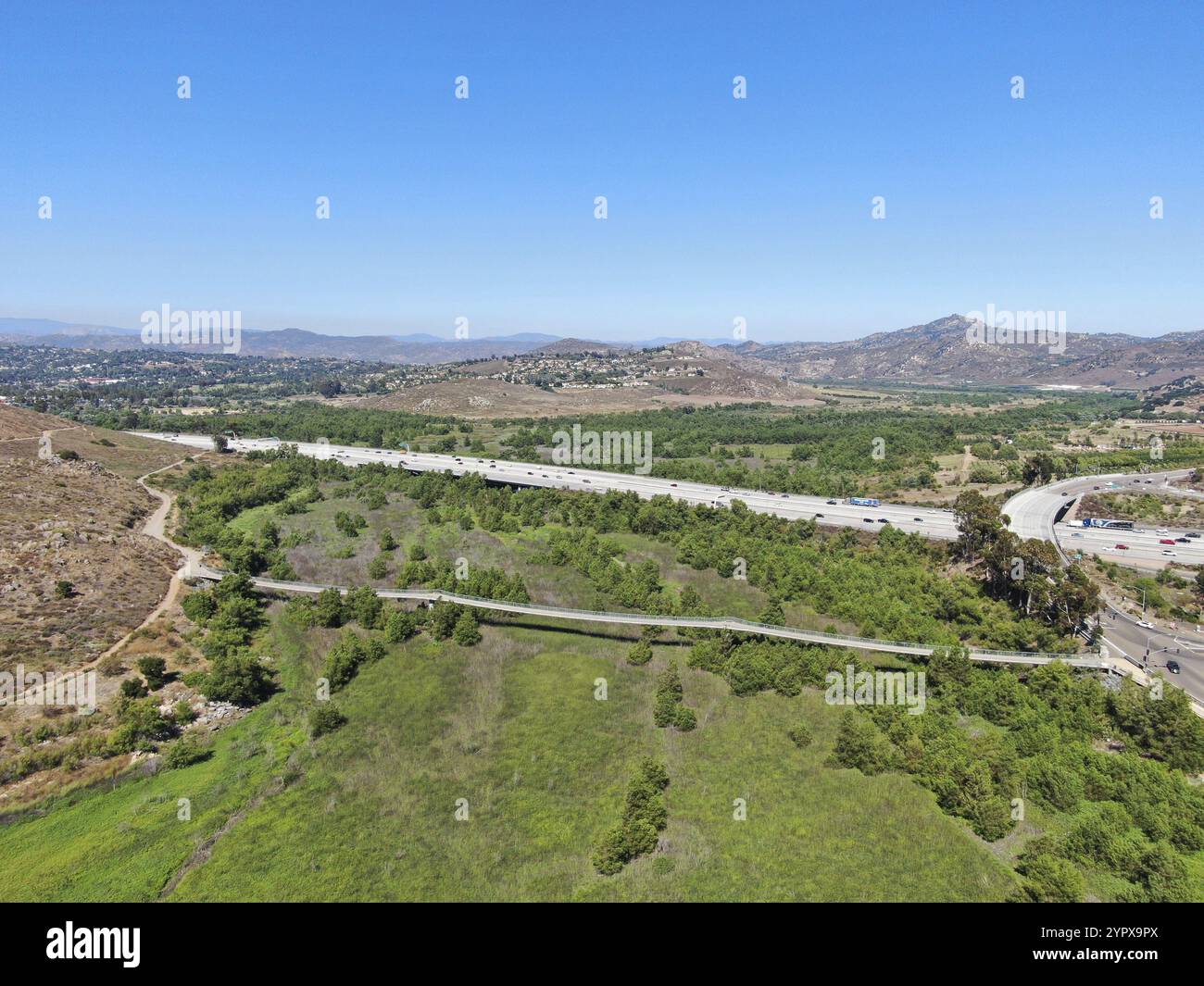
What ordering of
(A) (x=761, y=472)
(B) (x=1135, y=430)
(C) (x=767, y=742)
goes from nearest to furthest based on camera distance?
(C) (x=767, y=742)
(A) (x=761, y=472)
(B) (x=1135, y=430)

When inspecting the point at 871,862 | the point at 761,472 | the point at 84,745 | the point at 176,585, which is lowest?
the point at 871,862

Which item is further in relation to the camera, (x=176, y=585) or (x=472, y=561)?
(x=472, y=561)

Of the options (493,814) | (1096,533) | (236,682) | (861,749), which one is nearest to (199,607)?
Answer: (236,682)

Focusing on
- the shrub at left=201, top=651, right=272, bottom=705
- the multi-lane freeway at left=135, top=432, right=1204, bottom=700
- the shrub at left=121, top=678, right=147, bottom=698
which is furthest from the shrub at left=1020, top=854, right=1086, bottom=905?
the shrub at left=121, top=678, right=147, bottom=698

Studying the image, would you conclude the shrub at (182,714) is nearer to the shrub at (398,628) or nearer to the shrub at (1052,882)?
the shrub at (398,628)

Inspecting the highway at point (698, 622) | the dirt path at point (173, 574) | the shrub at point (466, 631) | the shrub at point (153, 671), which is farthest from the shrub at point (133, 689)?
the shrub at point (466, 631)

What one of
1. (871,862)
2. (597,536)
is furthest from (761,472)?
(871,862)

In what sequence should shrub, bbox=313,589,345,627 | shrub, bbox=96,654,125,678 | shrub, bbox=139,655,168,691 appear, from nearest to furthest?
shrub, bbox=139,655,168,691 → shrub, bbox=96,654,125,678 → shrub, bbox=313,589,345,627

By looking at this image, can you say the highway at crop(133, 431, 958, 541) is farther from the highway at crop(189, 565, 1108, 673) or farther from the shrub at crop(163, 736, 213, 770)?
the shrub at crop(163, 736, 213, 770)

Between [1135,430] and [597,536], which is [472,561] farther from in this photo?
[1135,430]
